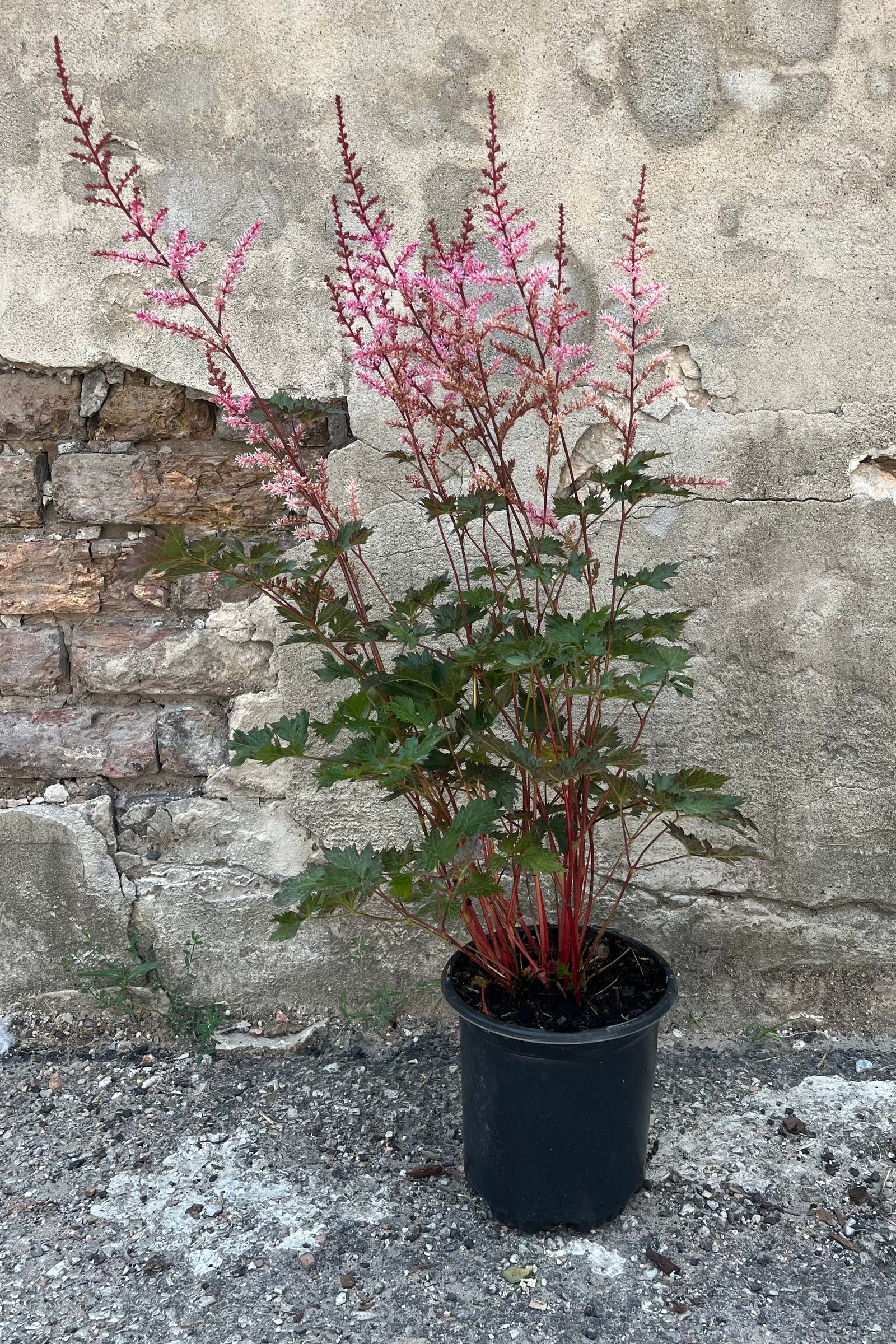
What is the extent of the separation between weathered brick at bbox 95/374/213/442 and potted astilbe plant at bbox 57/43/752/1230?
0.18 metres

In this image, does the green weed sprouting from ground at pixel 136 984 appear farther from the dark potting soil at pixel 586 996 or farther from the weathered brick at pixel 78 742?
the dark potting soil at pixel 586 996

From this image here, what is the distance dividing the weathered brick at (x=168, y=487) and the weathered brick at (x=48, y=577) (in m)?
0.11

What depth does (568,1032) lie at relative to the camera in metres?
1.90

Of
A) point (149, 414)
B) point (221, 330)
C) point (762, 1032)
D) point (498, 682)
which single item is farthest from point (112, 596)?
point (762, 1032)

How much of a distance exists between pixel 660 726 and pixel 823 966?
2.49ft

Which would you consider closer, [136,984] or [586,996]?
[586,996]

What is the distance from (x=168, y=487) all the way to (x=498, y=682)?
3.59ft

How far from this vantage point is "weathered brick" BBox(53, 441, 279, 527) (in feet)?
8.09

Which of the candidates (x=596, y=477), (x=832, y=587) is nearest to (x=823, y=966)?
(x=832, y=587)

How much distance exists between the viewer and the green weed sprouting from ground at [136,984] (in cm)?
258

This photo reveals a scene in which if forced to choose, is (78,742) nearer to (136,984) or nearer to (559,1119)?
(136,984)

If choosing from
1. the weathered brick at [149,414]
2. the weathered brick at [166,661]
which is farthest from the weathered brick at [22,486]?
the weathered brick at [166,661]

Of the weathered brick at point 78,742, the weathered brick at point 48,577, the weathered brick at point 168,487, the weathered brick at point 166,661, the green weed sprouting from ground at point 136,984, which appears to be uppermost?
the weathered brick at point 168,487

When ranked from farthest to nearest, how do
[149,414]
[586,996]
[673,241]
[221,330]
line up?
[149,414], [673,241], [586,996], [221,330]
